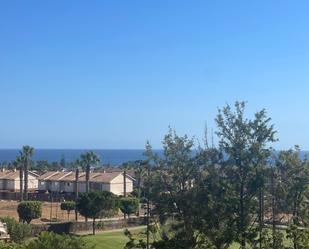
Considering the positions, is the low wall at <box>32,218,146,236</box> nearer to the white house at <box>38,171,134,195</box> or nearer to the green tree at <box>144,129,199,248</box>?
the white house at <box>38,171,134,195</box>

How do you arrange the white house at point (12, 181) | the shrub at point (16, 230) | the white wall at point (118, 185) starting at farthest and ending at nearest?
the white house at point (12, 181)
the white wall at point (118, 185)
the shrub at point (16, 230)

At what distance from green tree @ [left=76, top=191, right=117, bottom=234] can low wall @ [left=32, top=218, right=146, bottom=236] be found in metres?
1.01

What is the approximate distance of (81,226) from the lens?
58.3m

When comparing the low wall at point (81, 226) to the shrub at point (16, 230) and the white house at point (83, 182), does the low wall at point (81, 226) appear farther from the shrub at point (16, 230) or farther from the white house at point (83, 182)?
the white house at point (83, 182)

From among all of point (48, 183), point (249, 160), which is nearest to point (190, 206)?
point (249, 160)

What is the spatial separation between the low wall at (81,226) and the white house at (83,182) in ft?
96.2

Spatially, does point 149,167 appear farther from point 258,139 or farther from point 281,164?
point 281,164

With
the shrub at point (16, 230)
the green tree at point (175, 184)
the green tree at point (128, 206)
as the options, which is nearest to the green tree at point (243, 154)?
the green tree at point (175, 184)

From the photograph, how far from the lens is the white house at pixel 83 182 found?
93.9 meters

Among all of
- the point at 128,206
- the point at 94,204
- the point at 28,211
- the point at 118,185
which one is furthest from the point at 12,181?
the point at 94,204

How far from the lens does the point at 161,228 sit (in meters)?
25.9

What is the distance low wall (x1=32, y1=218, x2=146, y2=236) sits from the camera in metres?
54.9

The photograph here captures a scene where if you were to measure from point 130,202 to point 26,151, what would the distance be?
2566 centimetres

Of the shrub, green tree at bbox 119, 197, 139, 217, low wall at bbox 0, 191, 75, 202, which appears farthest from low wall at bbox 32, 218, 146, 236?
low wall at bbox 0, 191, 75, 202
